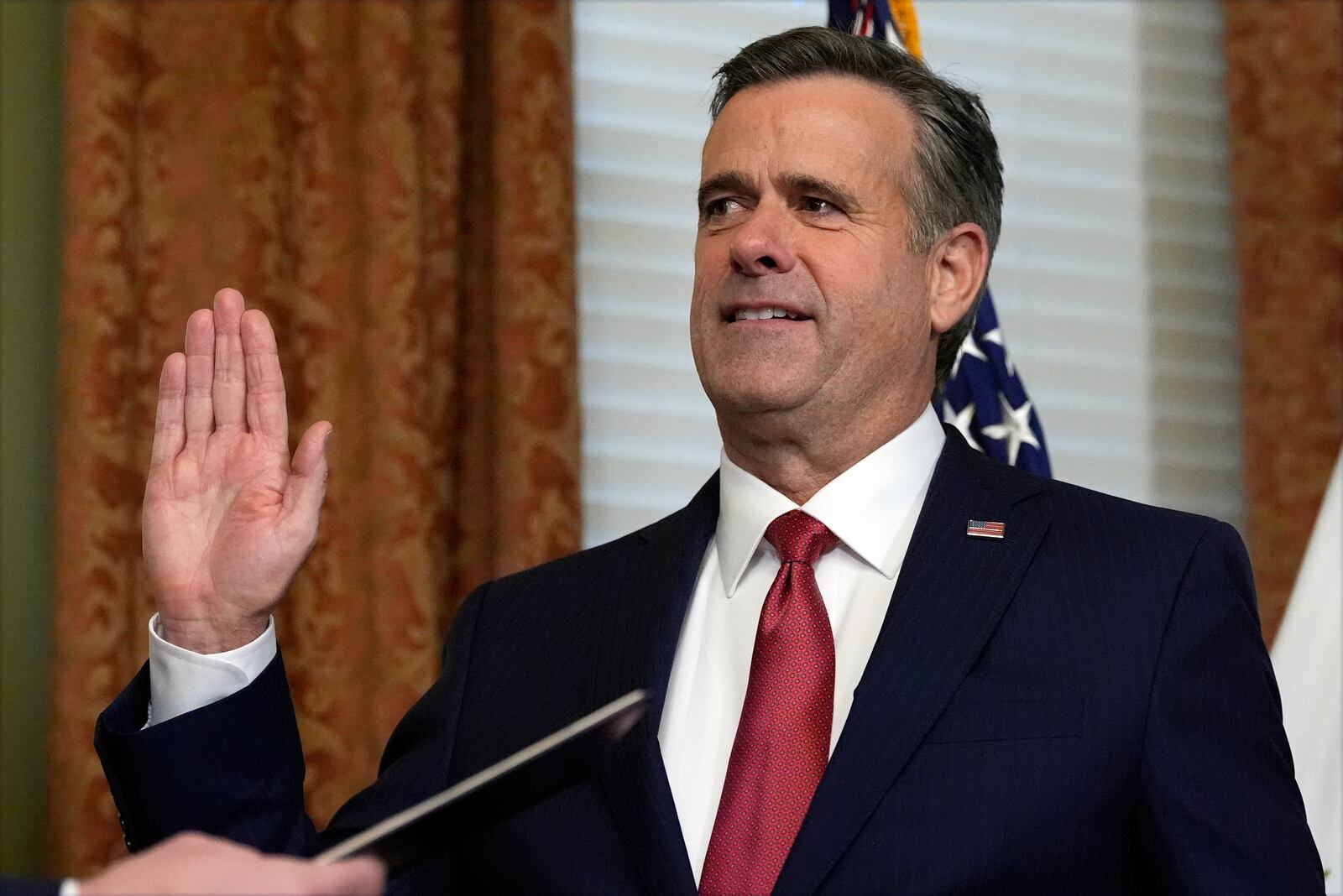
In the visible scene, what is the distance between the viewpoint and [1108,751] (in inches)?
64.0

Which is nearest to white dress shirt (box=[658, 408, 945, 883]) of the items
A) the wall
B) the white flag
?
the white flag

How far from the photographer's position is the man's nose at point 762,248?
6.50ft

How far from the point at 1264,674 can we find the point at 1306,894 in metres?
0.23

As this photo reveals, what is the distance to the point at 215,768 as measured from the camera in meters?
1.67

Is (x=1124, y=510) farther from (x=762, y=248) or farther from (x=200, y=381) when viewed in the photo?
(x=200, y=381)

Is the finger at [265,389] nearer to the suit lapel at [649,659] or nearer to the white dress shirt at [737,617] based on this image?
the white dress shirt at [737,617]

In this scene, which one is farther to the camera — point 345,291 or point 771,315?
point 345,291

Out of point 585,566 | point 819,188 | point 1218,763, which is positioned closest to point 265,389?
point 585,566

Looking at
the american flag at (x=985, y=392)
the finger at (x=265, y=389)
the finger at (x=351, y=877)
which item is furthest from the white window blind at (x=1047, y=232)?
the finger at (x=351, y=877)

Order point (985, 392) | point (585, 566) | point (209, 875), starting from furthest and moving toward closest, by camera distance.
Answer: point (985, 392) → point (585, 566) → point (209, 875)

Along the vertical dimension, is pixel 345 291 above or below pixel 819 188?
below

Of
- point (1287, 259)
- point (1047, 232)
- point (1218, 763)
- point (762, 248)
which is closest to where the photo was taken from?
point (1218, 763)

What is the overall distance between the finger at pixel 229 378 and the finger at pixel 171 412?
0.04 metres

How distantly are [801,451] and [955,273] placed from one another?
36 cm
